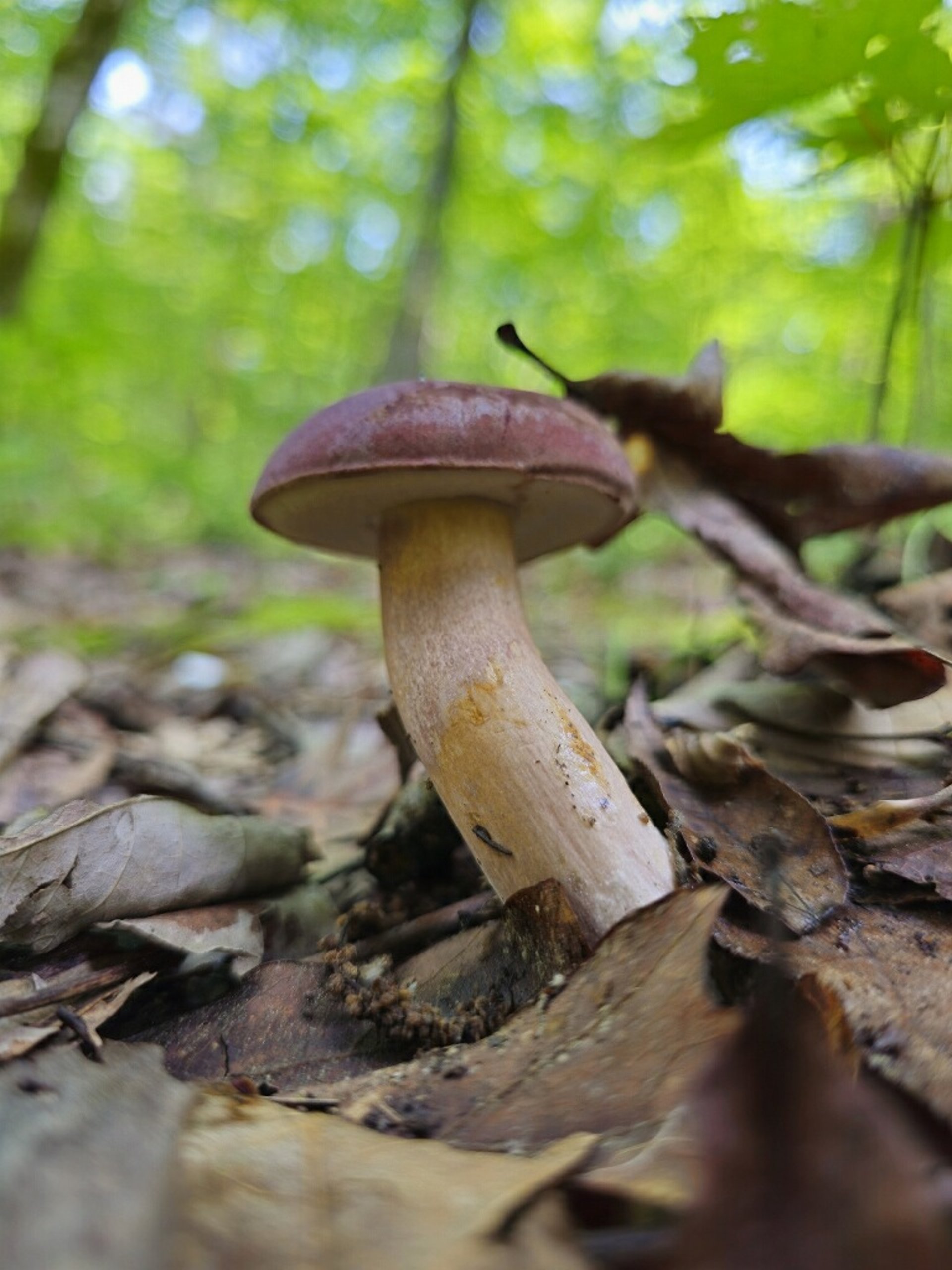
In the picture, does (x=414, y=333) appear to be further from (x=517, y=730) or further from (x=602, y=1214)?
(x=602, y=1214)

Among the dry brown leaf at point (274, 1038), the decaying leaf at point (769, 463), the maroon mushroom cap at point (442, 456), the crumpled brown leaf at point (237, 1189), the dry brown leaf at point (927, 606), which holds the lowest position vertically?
the dry brown leaf at point (274, 1038)

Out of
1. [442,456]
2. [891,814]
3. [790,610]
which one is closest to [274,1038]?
[442,456]

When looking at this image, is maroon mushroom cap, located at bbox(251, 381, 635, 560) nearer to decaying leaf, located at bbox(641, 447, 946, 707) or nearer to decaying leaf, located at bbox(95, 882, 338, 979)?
decaying leaf, located at bbox(641, 447, 946, 707)

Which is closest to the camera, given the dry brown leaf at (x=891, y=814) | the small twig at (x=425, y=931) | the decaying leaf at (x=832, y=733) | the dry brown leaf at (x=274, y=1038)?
the dry brown leaf at (x=274, y=1038)

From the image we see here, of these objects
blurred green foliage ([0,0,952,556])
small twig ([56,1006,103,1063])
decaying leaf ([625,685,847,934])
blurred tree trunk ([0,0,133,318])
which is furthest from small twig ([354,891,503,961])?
blurred tree trunk ([0,0,133,318])

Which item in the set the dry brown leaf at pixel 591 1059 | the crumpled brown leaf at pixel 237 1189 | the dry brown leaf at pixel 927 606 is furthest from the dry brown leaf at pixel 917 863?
the crumpled brown leaf at pixel 237 1189

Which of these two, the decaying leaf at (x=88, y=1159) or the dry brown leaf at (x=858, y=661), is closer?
the decaying leaf at (x=88, y=1159)

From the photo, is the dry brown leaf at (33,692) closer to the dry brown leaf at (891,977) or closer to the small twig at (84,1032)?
the small twig at (84,1032)

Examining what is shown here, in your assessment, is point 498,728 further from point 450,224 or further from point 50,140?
point 450,224
